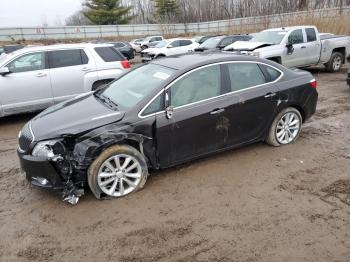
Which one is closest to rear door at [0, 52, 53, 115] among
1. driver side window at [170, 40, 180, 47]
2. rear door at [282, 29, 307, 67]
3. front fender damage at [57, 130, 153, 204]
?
front fender damage at [57, 130, 153, 204]

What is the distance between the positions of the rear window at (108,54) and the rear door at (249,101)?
4.53 metres

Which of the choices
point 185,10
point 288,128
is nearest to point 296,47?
point 288,128

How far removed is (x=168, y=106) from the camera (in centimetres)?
432

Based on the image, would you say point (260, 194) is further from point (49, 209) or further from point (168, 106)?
point (49, 209)

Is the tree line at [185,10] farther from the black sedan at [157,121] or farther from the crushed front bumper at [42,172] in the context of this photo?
the crushed front bumper at [42,172]

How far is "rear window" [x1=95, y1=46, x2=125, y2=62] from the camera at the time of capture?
8.49m

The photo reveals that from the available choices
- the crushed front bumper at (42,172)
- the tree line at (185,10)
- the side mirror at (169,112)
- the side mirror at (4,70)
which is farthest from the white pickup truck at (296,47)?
the tree line at (185,10)

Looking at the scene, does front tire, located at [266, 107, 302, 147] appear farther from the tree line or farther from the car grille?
the tree line

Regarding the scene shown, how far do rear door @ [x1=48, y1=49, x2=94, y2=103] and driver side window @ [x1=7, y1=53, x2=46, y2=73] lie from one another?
8.7 inches

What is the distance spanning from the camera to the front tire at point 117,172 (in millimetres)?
3957

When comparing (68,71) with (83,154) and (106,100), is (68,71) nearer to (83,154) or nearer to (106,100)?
(106,100)

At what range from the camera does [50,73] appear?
7820 mm

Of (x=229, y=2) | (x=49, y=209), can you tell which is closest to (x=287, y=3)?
(x=229, y=2)

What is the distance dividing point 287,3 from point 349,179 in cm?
4936
